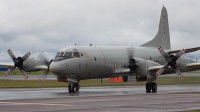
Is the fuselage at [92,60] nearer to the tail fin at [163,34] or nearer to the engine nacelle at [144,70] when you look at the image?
the engine nacelle at [144,70]

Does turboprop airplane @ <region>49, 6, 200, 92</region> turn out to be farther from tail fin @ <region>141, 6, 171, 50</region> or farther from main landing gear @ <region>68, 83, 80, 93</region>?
tail fin @ <region>141, 6, 171, 50</region>

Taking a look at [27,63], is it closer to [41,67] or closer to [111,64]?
[41,67]

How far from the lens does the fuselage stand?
124ft

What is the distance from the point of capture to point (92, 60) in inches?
1574

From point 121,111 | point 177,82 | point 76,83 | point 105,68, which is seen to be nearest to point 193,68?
point 105,68

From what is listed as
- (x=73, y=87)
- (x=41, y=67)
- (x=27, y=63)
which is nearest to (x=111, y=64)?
(x=73, y=87)

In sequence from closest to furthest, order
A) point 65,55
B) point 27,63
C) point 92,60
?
point 65,55
point 92,60
point 27,63

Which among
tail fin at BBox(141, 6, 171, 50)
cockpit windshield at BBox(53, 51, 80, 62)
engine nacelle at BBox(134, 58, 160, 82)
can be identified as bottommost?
engine nacelle at BBox(134, 58, 160, 82)

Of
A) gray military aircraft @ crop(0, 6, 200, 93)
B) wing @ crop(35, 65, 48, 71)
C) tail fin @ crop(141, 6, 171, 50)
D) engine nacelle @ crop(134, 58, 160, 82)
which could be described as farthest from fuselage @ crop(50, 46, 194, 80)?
tail fin @ crop(141, 6, 171, 50)

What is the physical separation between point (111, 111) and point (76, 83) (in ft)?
60.8

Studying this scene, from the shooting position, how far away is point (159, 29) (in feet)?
164

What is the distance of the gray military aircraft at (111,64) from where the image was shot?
38.2 metres

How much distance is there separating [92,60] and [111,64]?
2495 mm

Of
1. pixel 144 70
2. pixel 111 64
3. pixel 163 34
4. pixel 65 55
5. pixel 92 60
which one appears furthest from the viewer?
pixel 163 34
